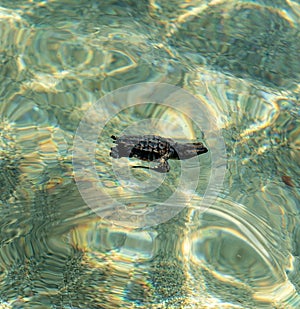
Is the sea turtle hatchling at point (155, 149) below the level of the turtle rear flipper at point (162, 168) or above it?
above

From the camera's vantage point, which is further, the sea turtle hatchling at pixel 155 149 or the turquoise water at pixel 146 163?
the sea turtle hatchling at pixel 155 149

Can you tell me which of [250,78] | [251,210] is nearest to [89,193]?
[251,210]

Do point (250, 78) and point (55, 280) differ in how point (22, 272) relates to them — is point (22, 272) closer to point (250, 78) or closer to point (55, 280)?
point (55, 280)

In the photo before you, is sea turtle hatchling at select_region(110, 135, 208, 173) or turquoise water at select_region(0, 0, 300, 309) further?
sea turtle hatchling at select_region(110, 135, 208, 173)

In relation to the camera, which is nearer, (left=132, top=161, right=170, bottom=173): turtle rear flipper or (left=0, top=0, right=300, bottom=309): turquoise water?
(left=0, top=0, right=300, bottom=309): turquoise water

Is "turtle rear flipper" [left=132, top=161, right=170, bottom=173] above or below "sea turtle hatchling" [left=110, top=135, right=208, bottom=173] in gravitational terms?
below
